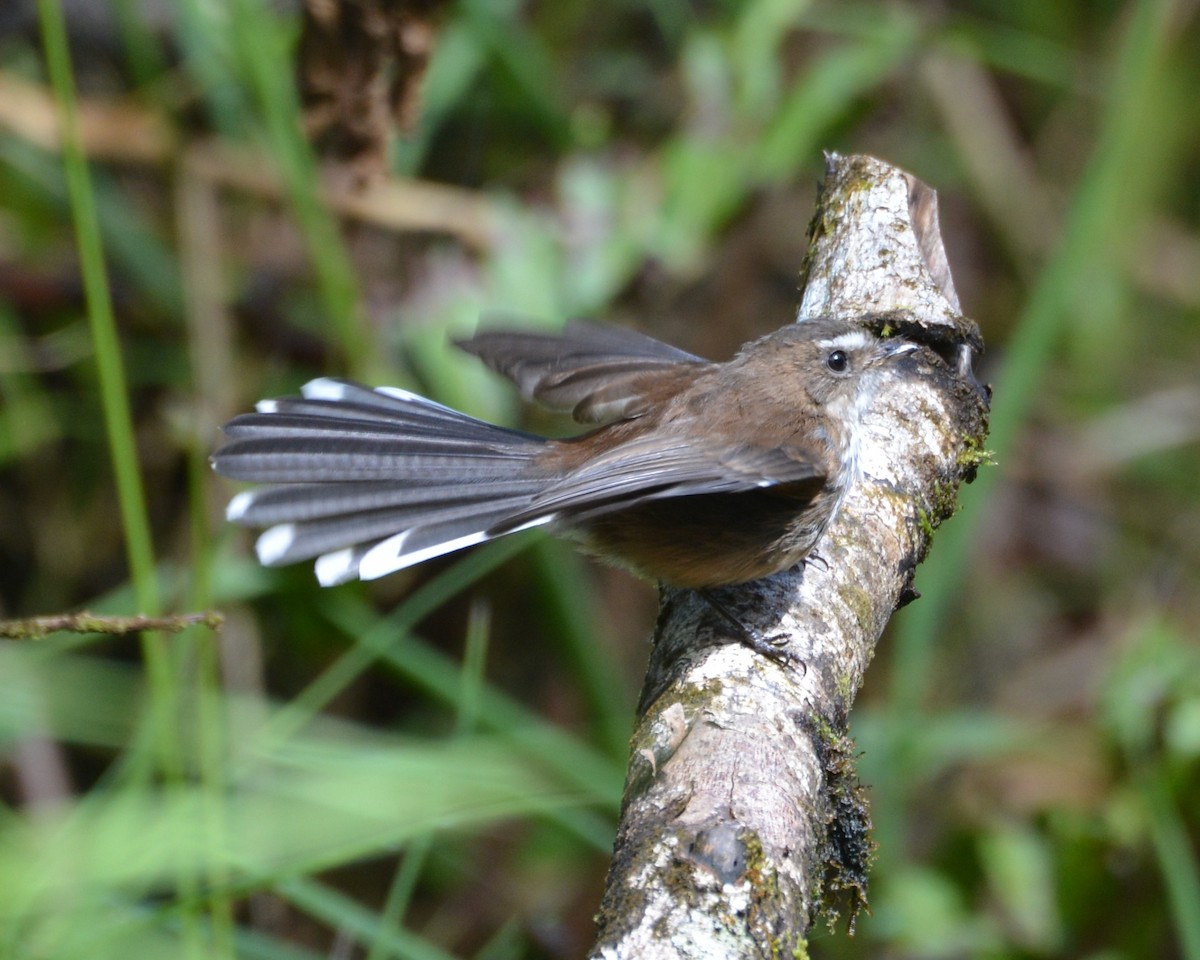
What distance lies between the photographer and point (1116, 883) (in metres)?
4.12

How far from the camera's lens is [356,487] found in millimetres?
3049

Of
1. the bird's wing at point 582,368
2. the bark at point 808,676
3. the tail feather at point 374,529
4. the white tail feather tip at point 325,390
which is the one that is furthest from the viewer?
the bird's wing at point 582,368

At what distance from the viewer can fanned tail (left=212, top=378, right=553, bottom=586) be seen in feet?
9.77

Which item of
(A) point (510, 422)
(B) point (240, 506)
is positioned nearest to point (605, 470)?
(B) point (240, 506)

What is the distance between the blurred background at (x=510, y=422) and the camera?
3443mm

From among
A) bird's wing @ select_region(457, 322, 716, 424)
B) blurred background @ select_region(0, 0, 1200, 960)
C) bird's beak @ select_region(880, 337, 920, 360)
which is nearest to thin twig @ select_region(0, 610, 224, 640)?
blurred background @ select_region(0, 0, 1200, 960)

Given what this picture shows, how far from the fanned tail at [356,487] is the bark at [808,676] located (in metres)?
0.55

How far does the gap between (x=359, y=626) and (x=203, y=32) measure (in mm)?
2346

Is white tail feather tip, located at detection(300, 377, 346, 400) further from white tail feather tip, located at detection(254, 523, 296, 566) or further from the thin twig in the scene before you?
the thin twig

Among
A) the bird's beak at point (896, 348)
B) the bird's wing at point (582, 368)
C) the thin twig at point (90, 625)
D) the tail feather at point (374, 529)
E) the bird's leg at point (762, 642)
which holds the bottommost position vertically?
the thin twig at point (90, 625)

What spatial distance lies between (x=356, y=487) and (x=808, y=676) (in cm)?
127

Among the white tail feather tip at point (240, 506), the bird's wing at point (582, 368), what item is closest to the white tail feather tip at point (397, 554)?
the white tail feather tip at point (240, 506)

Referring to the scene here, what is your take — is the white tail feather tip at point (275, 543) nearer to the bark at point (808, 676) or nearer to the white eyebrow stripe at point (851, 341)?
the bark at point (808, 676)

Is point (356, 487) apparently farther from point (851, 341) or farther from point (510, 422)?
point (510, 422)
